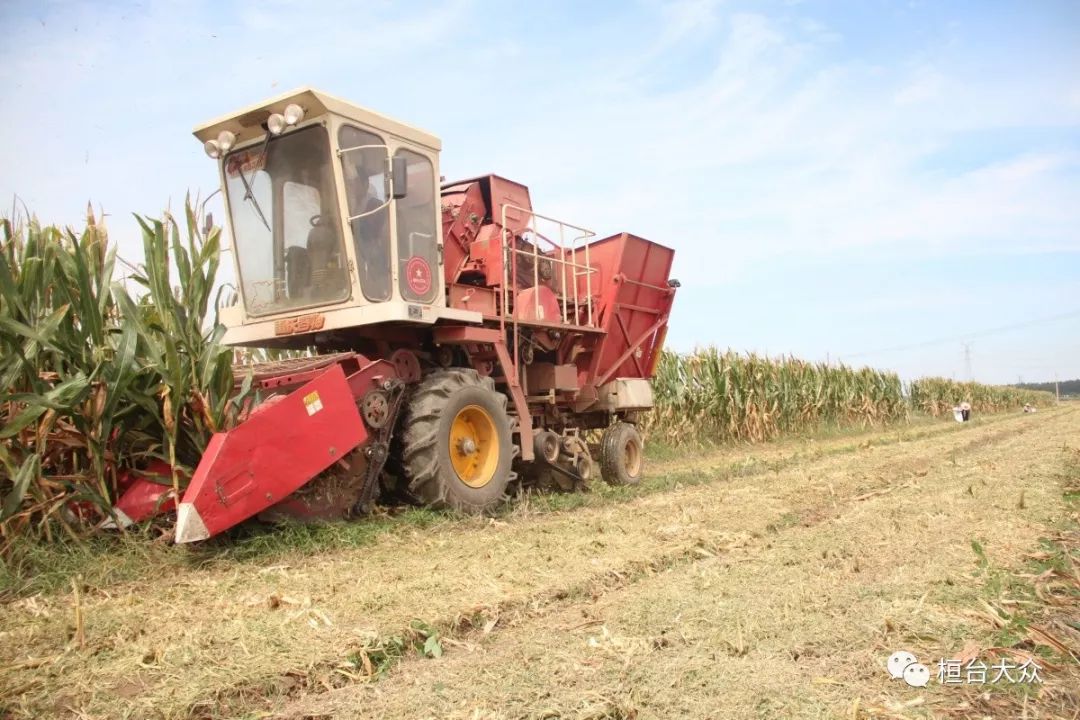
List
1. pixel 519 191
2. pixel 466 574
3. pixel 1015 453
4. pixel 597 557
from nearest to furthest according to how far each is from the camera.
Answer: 1. pixel 466 574
2. pixel 597 557
3. pixel 519 191
4. pixel 1015 453

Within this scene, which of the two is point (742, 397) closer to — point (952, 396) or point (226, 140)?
point (226, 140)

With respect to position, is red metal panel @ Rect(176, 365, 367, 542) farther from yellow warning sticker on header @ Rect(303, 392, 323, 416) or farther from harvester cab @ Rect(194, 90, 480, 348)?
harvester cab @ Rect(194, 90, 480, 348)

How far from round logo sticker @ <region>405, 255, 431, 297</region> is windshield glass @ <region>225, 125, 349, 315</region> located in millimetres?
484

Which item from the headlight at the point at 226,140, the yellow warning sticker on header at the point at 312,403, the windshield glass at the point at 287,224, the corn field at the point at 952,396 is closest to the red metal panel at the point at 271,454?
the yellow warning sticker on header at the point at 312,403

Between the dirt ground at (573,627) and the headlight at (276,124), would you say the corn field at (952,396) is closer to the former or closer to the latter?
the dirt ground at (573,627)

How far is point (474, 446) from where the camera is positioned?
20.8 feet

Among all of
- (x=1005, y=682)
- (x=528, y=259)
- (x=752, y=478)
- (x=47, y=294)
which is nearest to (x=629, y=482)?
(x=752, y=478)

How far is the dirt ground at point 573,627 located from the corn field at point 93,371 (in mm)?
857

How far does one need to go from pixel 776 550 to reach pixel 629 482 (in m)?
4.30

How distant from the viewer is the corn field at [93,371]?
14.4 ft

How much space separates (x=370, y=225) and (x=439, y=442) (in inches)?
64.6

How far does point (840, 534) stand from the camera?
4742mm

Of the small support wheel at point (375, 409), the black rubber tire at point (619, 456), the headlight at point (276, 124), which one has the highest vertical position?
the headlight at point (276, 124)

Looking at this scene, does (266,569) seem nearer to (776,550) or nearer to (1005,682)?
(776,550)
